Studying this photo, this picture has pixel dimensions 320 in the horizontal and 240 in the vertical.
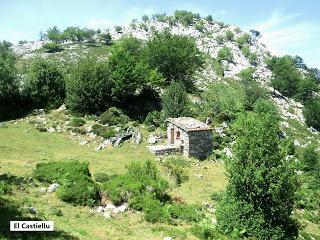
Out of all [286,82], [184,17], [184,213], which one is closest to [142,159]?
[184,213]

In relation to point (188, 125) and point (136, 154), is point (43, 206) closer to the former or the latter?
point (136, 154)

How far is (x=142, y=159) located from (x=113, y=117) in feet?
43.1

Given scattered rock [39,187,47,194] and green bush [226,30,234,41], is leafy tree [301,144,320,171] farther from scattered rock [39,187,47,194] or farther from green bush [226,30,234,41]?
green bush [226,30,234,41]

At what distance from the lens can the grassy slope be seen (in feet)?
64.2

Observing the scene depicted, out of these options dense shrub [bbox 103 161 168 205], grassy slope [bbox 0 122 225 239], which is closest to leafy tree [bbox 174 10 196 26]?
grassy slope [bbox 0 122 225 239]

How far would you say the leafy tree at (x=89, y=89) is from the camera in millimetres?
52875

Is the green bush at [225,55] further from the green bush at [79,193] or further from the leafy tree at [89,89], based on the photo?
the green bush at [79,193]

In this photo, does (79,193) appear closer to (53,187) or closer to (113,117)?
(53,187)

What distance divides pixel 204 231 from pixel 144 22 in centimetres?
16771

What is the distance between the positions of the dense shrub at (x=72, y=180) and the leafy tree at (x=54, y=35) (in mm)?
124558

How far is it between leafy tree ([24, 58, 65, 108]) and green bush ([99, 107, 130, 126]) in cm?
1084

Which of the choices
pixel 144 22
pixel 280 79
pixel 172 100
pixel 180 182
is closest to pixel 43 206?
pixel 180 182

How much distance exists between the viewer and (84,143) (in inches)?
1716

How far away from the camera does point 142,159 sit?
38.8 metres
